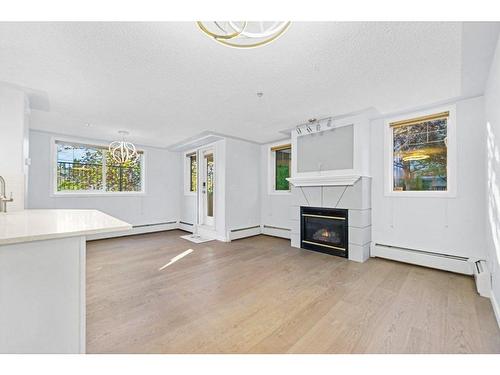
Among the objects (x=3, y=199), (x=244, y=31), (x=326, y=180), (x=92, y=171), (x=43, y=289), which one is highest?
(x=244, y=31)

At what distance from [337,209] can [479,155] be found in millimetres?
1867

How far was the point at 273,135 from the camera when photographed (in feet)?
15.7

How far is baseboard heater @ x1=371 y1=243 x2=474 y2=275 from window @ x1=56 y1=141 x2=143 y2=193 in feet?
18.6

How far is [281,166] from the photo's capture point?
213 inches

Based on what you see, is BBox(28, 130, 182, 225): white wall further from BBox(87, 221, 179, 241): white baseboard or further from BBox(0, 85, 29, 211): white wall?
BBox(0, 85, 29, 211): white wall

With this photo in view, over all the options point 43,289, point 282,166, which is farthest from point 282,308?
point 282,166

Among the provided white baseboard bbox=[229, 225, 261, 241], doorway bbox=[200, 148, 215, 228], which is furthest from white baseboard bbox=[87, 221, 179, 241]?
white baseboard bbox=[229, 225, 261, 241]

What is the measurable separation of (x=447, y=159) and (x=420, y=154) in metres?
0.34

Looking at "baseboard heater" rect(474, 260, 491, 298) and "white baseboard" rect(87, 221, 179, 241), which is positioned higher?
"baseboard heater" rect(474, 260, 491, 298)

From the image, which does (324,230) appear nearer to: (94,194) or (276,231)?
(276,231)

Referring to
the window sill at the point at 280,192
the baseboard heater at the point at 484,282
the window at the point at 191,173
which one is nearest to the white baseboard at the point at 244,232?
the window sill at the point at 280,192

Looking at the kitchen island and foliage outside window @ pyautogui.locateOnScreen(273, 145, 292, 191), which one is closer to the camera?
the kitchen island

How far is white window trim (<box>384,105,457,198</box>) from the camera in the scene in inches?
116
